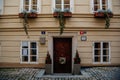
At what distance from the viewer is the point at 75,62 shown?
441 inches

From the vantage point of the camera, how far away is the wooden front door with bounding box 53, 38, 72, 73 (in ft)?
40.1

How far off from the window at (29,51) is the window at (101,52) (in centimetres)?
322

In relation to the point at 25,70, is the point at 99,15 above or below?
above

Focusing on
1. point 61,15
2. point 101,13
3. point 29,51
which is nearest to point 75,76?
point 29,51

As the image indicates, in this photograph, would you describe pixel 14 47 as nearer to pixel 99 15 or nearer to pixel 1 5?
pixel 1 5

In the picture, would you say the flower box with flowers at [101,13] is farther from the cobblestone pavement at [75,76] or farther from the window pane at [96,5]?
the cobblestone pavement at [75,76]

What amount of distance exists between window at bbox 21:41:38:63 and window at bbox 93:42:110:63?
322 cm

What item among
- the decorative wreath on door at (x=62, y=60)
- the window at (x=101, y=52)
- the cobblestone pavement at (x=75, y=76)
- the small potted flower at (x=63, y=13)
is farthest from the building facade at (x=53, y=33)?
the cobblestone pavement at (x=75, y=76)

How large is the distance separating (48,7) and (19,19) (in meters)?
1.67

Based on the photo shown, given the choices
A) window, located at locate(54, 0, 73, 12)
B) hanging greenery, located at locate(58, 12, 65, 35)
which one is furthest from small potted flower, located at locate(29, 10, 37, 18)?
hanging greenery, located at locate(58, 12, 65, 35)

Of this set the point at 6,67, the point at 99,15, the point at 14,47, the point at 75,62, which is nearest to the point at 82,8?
the point at 99,15

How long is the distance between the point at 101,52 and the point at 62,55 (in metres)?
2.11

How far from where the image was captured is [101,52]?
12.0m

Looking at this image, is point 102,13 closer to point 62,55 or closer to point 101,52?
point 101,52
